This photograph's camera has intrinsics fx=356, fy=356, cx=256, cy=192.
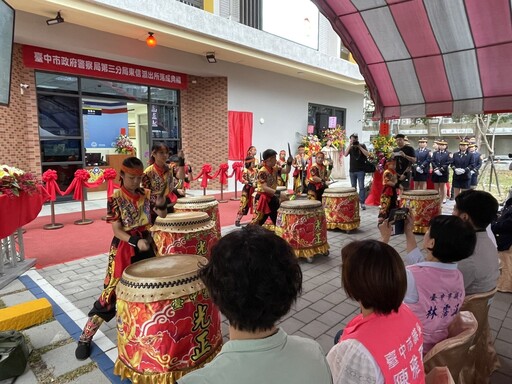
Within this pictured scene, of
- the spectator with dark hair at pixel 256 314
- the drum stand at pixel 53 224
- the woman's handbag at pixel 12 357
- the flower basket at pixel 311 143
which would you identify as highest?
the flower basket at pixel 311 143

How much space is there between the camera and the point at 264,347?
928 millimetres

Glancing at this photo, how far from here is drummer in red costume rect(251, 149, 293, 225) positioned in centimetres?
488

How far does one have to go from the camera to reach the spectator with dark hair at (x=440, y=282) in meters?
1.69

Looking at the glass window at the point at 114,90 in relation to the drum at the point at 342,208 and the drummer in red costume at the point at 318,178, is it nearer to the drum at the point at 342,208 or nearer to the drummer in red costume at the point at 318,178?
the drummer in red costume at the point at 318,178

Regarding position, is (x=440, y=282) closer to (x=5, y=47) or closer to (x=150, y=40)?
(x=5, y=47)

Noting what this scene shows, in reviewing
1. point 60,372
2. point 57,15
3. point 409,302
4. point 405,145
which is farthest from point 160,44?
point 409,302

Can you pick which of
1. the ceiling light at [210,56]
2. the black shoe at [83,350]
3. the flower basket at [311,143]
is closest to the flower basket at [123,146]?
the ceiling light at [210,56]

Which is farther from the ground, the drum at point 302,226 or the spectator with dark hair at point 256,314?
the spectator with dark hair at point 256,314

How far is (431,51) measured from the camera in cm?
412

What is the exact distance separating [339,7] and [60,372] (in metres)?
4.25

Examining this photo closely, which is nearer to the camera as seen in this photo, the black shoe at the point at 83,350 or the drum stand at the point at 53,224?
the black shoe at the point at 83,350

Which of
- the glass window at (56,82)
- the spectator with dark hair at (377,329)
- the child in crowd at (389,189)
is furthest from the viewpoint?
the glass window at (56,82)

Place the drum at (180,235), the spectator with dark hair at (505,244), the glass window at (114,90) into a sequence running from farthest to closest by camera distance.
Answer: the glass window at (114,90), the spectator with dark hair at (505,244), the drum at (180,235)

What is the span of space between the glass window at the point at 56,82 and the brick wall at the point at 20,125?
0.27 metres
